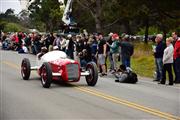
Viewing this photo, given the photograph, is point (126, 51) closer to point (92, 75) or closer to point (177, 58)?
point (177, 58)

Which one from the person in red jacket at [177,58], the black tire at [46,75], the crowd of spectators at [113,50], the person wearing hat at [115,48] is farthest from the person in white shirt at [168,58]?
the black tire at [46,75]

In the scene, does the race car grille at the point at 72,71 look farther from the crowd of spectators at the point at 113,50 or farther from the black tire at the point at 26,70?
the crowd of spectators at the point at 113,50

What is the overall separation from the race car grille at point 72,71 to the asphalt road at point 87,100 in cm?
35

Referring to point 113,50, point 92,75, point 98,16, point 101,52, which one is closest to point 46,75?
point 92,75

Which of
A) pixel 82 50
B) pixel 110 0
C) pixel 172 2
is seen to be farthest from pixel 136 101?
pixel 110 0

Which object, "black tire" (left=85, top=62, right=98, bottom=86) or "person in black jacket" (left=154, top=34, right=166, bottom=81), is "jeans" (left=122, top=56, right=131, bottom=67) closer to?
"person in black jacket" (left=154, top=34, right=166, bottom=81)

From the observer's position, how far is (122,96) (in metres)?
15.1

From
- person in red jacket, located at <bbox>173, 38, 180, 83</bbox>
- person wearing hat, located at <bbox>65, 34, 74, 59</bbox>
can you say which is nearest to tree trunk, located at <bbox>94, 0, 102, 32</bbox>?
person wearing hat, located at <bbox>65, 34, 74, 59</bbox>

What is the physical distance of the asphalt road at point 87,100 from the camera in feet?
38.2

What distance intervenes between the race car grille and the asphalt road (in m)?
0.35

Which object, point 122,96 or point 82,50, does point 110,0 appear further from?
point 122,96

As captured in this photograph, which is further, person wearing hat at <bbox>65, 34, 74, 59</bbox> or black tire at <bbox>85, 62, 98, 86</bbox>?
person wearing hat at <bbox>65, 34, 74, 59</bbox>

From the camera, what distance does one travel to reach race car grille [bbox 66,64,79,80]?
17.1 meters

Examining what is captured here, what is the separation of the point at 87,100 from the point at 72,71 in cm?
329
